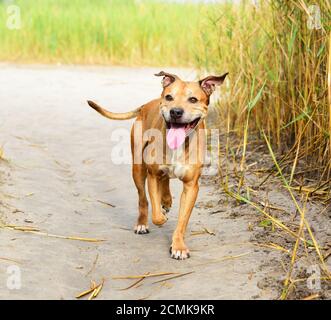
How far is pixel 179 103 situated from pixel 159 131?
490 millimetres

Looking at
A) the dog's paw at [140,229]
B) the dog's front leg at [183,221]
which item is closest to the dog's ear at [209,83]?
the dog's front leg at [183,221]

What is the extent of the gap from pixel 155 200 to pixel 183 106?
755mm

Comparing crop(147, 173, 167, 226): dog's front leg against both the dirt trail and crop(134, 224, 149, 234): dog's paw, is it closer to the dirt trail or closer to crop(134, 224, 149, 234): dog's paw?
the dirt trail

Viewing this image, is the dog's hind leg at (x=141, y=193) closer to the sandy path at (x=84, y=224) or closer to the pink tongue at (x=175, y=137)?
the sandy path at (x=84, y=224)

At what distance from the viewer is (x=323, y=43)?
5.86 m

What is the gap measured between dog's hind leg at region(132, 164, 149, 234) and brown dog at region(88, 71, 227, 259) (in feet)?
0.35

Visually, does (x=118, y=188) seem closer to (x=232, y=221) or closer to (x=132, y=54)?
(x=232, y=221)

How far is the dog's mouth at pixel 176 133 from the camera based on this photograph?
17.2ft

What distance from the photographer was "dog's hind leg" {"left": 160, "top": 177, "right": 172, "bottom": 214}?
606 centimetres

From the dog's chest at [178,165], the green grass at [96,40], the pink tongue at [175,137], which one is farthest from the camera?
the green grass at [96,40]

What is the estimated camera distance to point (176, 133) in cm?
525

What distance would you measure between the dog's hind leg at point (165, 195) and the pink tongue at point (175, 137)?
76 cm

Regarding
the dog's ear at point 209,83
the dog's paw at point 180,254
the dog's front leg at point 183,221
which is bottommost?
the dog's paw at point 180,254
